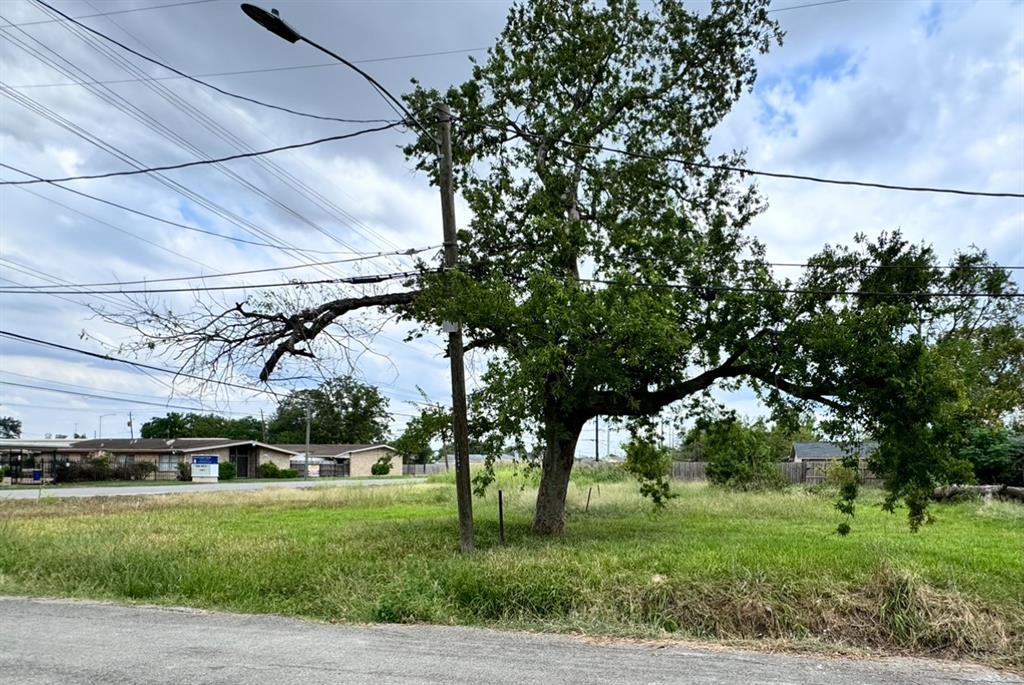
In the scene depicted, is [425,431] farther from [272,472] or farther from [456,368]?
[272,472]

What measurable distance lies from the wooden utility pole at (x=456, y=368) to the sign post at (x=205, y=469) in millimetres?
49277

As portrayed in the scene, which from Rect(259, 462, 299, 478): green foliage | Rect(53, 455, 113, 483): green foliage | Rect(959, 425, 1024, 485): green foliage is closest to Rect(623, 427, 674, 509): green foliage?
Rect(959, 425, 1024, 485): green foliage

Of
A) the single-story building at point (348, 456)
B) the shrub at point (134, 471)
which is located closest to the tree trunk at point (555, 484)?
the shrub at point (134, 471)

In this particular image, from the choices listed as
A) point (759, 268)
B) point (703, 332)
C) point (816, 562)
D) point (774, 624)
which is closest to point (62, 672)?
point (774, 624)

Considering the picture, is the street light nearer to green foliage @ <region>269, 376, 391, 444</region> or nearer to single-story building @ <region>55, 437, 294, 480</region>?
single-story building @ <region>55, 437, 294, 480</region>

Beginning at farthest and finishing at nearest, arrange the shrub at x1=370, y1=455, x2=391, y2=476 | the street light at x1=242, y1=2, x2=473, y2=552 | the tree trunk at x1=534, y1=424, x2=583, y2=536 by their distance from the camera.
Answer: the shrub at x1=370, y1=455, x2=391, y2=476, the tree trunk at x1=534, y1=424, x2=583, y2=536, the street light at x1=242, y1=2, x2=473, y2=552

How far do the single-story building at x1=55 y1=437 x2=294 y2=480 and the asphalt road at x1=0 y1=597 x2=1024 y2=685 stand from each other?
58128 mm

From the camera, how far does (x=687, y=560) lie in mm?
9648

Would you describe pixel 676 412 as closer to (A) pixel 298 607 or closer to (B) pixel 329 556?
(B) pixel 329 556

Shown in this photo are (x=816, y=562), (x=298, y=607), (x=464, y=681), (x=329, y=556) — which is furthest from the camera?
(x=329, y=556)

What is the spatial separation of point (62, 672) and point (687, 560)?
712cm

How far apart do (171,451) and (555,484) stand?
2313 inches

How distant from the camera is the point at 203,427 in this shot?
98625mm

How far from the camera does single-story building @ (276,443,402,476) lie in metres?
80.1
